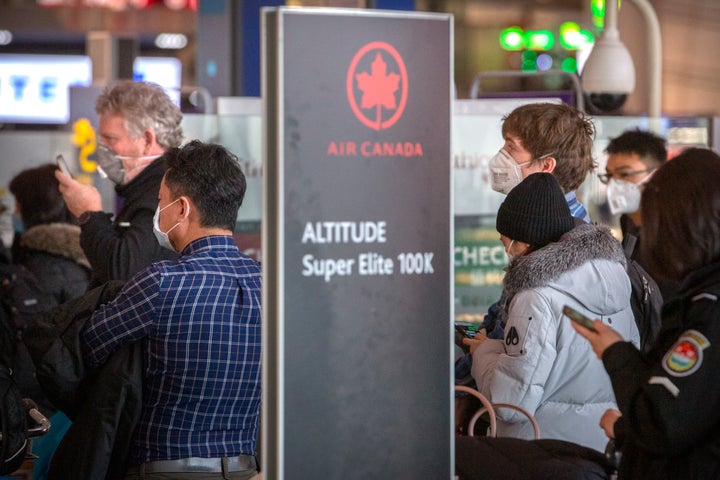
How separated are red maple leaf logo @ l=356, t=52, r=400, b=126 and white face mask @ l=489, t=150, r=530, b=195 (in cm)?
169

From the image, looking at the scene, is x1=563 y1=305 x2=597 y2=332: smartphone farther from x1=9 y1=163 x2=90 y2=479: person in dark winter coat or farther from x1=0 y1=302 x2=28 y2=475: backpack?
x1=9 y1=163 x2=90 y2=479: person in dark winter coat

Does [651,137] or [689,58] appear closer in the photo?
[651,137]

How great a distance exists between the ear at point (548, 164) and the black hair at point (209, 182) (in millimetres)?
1206

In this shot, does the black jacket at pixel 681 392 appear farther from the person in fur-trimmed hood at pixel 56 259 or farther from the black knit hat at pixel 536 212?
the person in fur-trimmed hood at pixel 56 259

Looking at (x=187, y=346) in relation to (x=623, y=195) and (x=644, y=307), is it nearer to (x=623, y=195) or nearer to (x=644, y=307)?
(x=644, y=307)

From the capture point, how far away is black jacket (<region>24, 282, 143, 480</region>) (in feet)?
9.66

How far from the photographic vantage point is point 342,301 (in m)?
2.28

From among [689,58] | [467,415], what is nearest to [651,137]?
[467,415]

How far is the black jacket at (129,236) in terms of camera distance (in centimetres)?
386

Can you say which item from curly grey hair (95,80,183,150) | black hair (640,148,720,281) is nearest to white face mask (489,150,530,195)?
curly grey hair (95,80,183,150)

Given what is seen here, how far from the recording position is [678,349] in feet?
7.91

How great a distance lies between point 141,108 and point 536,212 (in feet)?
5.53

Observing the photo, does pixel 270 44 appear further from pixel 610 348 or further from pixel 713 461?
pixel 713 461

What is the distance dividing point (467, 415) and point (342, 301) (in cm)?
128
